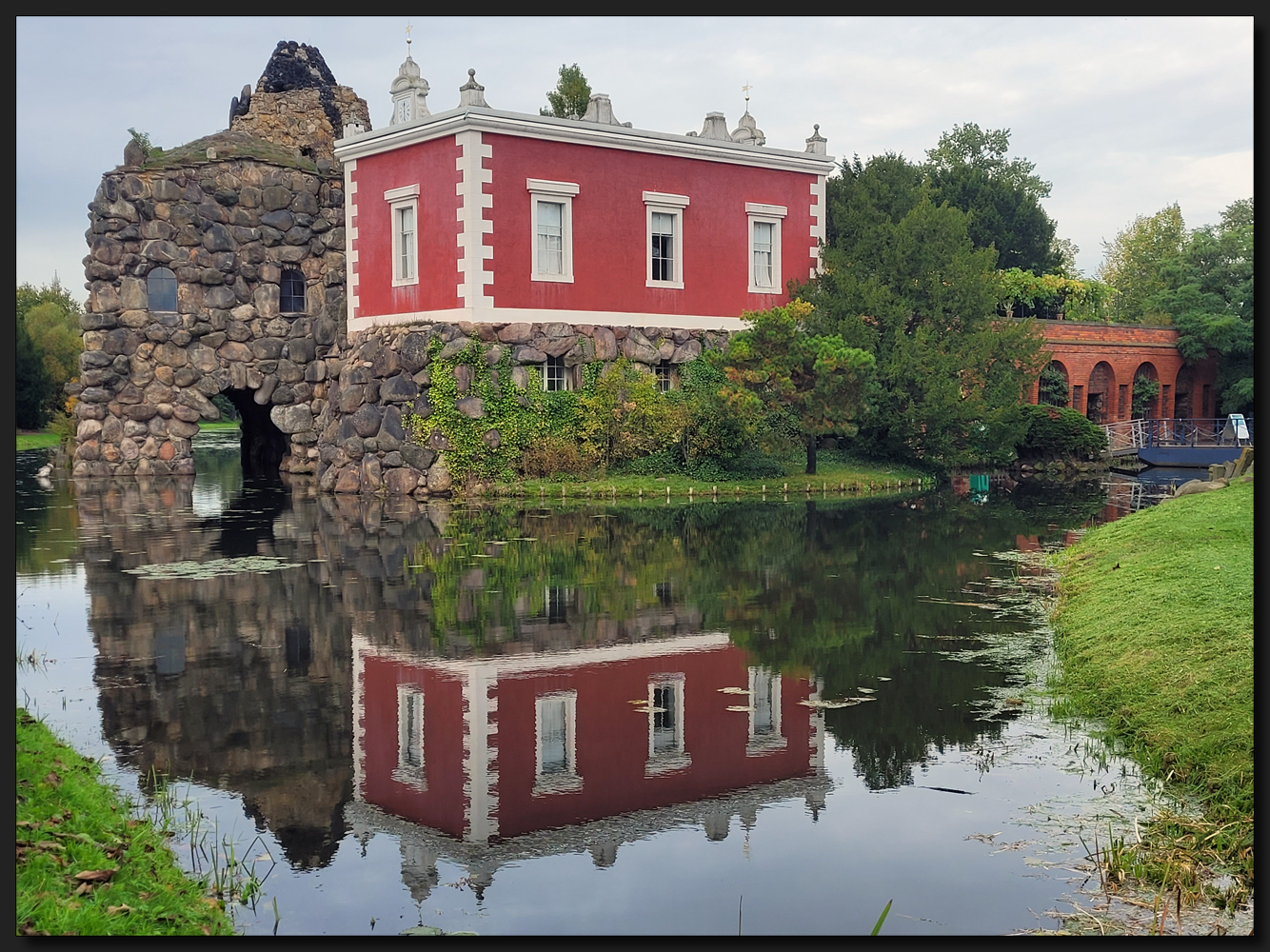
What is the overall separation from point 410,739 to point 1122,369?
45.0 metres

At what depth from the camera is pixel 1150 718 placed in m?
9.04

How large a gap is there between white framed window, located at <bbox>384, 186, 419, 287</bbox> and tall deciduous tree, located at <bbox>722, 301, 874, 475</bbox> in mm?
7351

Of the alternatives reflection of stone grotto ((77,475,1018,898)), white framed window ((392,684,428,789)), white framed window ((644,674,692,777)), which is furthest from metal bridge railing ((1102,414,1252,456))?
white framed window ((392,684,428,789))

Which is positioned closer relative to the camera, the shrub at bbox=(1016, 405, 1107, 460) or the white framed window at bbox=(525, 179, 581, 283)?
the white framed window at bbox=(525, 179, 581, 283)

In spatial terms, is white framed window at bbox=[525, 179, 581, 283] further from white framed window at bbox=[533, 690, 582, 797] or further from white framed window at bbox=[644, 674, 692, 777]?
white framed window at bbox=[533, 690, 582, 797]

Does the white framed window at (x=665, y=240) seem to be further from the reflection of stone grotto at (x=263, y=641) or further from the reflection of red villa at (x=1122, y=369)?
the reflection of red villa at (x=1122, y=369)

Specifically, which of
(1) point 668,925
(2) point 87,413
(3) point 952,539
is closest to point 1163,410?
(3) point 952,539

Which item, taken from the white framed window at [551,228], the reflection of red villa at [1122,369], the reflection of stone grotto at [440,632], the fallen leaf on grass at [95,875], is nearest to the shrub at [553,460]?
the white framed window at [551,228]

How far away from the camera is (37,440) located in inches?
2130

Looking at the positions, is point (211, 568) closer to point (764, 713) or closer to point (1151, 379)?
point (764, 713)

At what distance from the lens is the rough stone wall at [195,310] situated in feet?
108

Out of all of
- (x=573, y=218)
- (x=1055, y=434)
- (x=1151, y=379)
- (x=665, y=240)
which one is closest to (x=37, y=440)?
(x=573, y=218)

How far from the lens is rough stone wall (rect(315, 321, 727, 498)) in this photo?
27.4 meters

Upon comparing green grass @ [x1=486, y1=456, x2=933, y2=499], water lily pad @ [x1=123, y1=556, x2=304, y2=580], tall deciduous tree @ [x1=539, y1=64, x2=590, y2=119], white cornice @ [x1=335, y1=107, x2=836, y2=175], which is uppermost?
tall deciduous tree @ [x1=539, y1=64, x2=590, y2=119]
